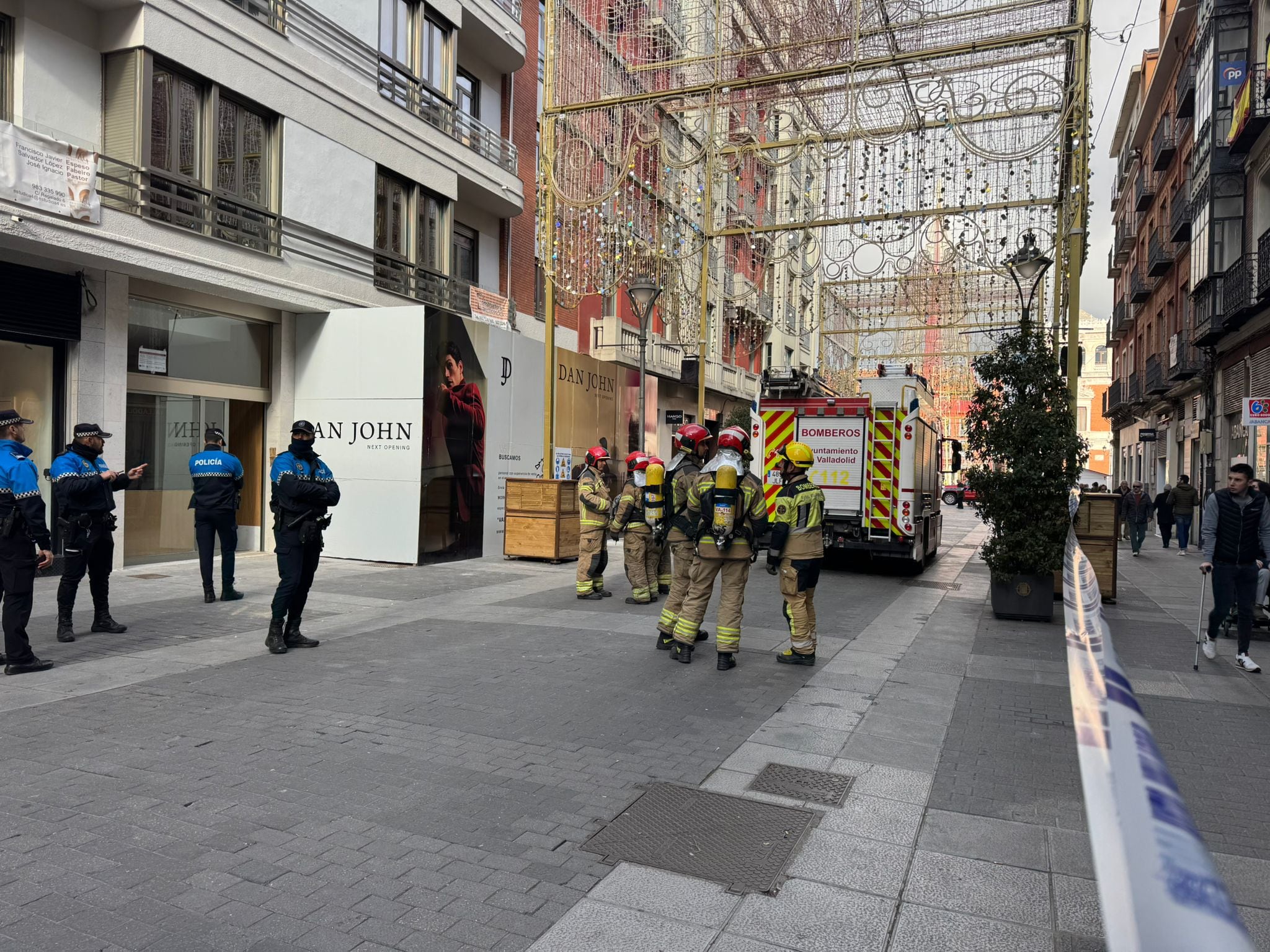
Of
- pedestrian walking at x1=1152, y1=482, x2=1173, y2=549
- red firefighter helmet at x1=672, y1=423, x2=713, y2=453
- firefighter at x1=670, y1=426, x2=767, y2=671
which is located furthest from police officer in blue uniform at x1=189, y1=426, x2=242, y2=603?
pedestrian walking at x1=1152, y1=482, x2=1173, y2=549

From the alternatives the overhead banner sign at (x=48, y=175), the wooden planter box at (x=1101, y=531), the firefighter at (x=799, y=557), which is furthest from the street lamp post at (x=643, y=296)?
the firefighter at (x=799, y=557)

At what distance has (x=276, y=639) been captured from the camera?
7559mm

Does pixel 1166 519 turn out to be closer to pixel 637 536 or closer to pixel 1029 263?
pixel 1029 263

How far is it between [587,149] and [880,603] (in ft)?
33.3

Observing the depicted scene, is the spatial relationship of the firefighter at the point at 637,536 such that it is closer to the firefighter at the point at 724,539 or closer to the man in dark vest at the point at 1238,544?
the firefighter at the point at 724,539

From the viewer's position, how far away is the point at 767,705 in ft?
20.2

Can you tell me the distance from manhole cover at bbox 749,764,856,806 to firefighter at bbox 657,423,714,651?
2.83 metres

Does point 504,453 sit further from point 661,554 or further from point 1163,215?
point 1163,215

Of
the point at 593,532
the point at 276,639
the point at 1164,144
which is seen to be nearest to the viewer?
the point at 276,639

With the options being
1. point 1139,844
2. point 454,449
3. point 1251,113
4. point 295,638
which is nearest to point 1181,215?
point 1251,113

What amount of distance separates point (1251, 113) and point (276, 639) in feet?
66.9

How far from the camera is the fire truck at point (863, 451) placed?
14328 millimetres

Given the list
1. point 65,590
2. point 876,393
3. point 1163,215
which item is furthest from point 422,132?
point 1163,215

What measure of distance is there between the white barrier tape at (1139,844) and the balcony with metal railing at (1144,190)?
3787 centimetres
